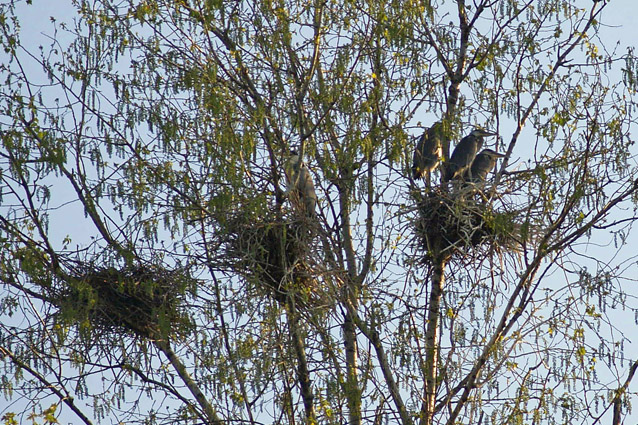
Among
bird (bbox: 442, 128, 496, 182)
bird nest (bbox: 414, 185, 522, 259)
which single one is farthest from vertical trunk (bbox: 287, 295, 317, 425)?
bird (bbox: 442, 128, 496, 182)

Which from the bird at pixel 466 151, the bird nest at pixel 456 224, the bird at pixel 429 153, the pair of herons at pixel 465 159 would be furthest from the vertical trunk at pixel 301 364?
the bird at pixel 466 151

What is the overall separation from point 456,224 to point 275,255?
143 centimetres

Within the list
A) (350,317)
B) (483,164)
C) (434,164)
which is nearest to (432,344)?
(350,317)

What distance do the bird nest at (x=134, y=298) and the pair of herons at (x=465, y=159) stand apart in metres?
2.44

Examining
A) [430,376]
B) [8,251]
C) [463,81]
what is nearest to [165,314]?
[8,251]

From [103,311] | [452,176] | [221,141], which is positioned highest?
[452,176]

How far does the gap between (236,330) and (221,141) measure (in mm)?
1409

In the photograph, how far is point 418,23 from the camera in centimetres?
1095

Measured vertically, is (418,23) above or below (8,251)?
above

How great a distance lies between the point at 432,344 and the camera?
10.2 m

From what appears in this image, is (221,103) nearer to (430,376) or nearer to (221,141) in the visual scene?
(221,141)

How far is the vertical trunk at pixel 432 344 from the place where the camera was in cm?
941

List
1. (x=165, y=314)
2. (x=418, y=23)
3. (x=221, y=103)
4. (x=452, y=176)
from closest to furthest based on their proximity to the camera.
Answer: (x=221, y=103)
(x=165, y=314)
(x=418, y=23)
(x=452, y=176)

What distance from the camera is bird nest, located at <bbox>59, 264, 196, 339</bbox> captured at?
10.0 m
